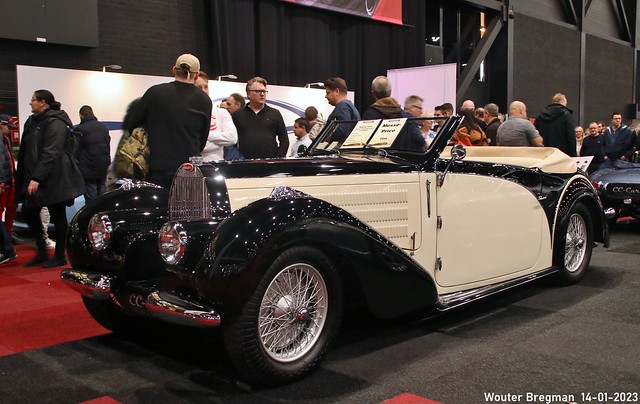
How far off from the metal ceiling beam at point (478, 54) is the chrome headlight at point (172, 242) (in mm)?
13229

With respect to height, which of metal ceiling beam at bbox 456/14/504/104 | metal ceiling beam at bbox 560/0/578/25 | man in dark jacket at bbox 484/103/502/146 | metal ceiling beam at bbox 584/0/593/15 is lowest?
man in dark jacket at bbox 484/103/502/146

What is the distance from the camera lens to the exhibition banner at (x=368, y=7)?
11650mm

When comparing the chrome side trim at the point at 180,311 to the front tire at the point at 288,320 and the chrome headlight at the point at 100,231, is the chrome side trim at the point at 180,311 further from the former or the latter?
the chrome headlight at the point at 100,231

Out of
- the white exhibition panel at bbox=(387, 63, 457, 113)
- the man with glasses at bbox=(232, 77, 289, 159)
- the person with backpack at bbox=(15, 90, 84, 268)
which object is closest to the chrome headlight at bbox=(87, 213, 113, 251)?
the man with glasses at bbox=(232, 77, 289, 159)

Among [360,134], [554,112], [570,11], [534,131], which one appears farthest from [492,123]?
[570,11]

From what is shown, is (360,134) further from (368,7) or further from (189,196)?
(368,7)

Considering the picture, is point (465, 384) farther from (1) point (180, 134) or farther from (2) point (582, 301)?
(1) point (180, 134)

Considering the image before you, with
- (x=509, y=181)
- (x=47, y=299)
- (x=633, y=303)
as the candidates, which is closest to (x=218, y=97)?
(x=47, y=299)

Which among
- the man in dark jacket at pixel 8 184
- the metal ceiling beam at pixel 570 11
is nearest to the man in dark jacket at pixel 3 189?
the man in dark jacket at pixel 8 184

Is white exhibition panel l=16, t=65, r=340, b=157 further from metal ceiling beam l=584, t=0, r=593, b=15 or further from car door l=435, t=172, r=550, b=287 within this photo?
metal ceiling beam l=584, t=0, r=593, b=15

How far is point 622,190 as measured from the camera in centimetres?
690

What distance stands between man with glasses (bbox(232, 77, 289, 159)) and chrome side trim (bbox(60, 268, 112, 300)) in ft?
7.43

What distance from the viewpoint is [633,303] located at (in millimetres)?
4004

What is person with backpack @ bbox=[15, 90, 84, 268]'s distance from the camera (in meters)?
5.24
